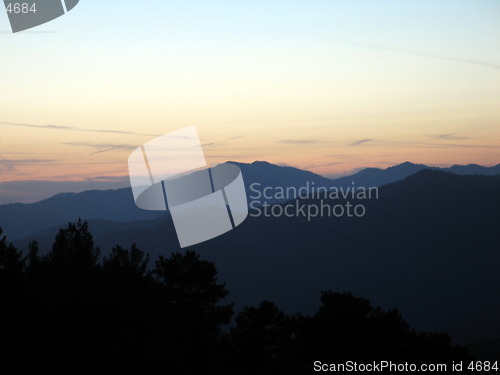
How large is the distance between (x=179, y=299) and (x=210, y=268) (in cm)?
331

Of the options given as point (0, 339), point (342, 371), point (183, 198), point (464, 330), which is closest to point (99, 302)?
point (0, 339)

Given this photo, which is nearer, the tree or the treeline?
the treeline

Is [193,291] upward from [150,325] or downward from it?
downward

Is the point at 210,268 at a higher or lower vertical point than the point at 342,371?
higher

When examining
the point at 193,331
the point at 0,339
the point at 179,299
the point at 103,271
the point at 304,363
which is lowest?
the point at 304,363

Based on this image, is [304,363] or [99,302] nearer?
[99,302]

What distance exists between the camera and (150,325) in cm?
2377

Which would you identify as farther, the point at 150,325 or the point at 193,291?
the point at 193,291

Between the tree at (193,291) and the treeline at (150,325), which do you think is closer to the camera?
the treeline at (150,325)

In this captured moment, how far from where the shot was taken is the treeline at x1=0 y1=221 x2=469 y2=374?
731 inches

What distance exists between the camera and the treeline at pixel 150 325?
18578 millimetres

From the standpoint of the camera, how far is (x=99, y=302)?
927 inches

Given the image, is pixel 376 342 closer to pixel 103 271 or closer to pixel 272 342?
pixel 272 342

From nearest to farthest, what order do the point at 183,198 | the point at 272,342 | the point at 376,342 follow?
the point at 183,198 → the point at 376,342 → the point at 272,342
